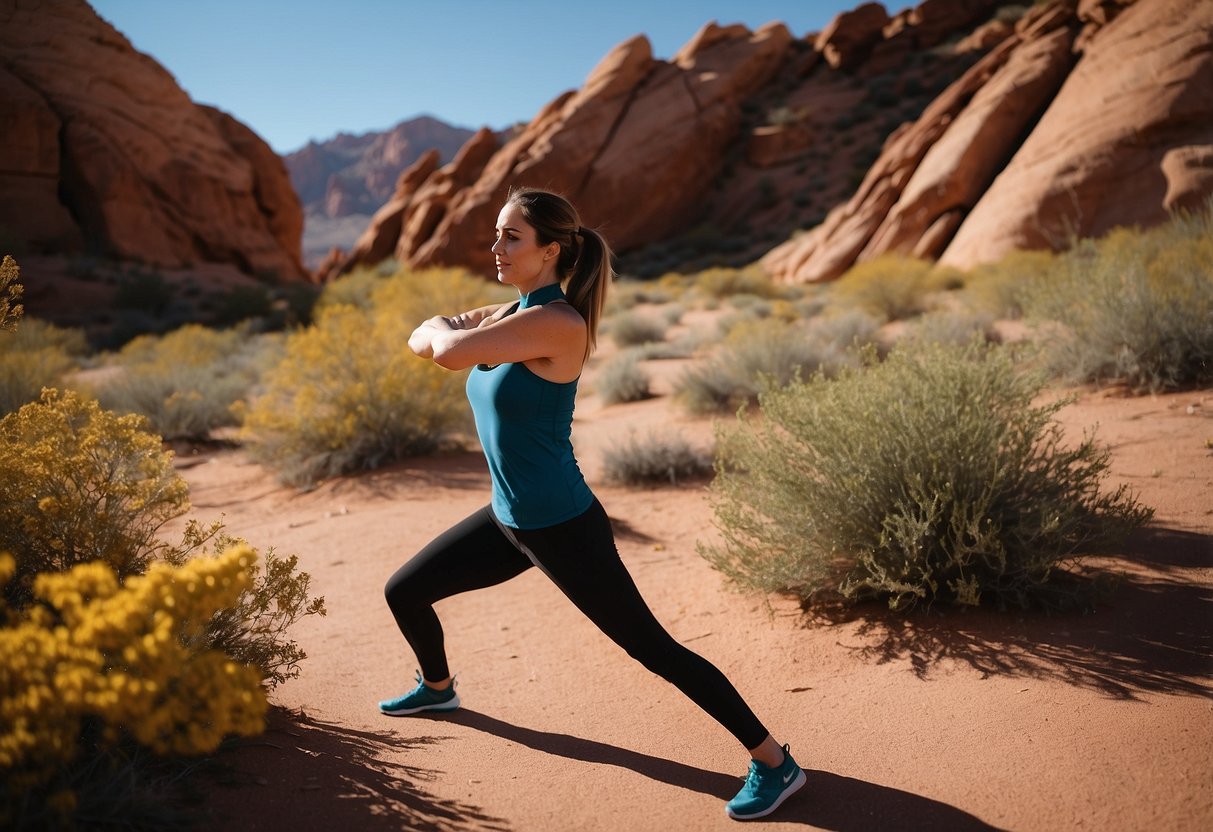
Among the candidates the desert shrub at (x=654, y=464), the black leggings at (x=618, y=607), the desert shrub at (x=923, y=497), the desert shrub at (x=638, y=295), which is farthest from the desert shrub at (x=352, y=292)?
the black leggings at (x=618, y=607)

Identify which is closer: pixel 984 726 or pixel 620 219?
pixel 984 726

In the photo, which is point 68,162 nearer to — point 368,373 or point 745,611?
point 368,373

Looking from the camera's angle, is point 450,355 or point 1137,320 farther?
point 1137,320

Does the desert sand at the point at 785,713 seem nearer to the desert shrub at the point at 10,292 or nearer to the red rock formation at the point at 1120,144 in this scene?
the desert shrub at the point at 10,292

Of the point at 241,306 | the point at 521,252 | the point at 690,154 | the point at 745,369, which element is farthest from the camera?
the point at 690,154

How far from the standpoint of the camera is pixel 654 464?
7.18 m

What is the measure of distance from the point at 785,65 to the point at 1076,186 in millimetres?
26325

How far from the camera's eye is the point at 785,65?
127ft

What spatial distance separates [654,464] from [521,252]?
4.53 meters

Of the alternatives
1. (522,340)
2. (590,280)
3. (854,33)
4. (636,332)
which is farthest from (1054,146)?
(854,33)

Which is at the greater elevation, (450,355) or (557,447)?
(450,355)

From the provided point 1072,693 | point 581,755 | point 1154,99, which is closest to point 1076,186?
→ point 1154,99

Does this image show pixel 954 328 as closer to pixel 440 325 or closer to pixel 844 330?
pixel 844 330

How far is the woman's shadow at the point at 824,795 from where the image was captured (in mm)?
2553
